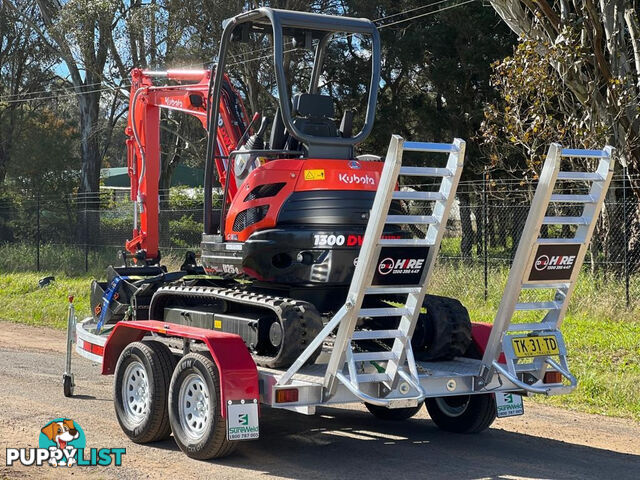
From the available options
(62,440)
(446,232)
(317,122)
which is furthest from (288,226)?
(446,232)

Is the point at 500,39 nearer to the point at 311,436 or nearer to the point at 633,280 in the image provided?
the point at 633,280

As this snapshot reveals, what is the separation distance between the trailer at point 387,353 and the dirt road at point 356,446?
1.02 ft

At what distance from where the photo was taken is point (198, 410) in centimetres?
760

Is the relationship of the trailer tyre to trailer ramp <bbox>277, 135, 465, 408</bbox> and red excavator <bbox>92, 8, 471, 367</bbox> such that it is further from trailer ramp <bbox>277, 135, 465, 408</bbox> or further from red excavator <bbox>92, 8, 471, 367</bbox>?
trailer ramp <bbox>277, 135, 465, 408</bbox>

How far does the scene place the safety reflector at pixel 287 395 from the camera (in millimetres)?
7078

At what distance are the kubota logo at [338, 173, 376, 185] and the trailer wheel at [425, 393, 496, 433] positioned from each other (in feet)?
7.24

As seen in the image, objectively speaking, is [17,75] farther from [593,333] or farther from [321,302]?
[321,302]

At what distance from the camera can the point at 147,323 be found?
845 cm

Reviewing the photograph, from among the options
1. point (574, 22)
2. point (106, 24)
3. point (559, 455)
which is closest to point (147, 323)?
point (559, 455)

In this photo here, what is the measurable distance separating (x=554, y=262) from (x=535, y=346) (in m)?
0.73

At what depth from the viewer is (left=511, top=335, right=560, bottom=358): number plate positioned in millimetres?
7637

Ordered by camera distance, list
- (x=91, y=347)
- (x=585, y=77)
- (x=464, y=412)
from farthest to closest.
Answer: (x=585, y=77) < (x=91, y=347) < (x=464, y=412)

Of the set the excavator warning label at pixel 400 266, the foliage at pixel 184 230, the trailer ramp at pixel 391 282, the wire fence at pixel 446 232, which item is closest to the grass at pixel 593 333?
the wire fence at pixel 446 232

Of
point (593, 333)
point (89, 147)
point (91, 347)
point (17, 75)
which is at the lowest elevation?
point (593, 333)
